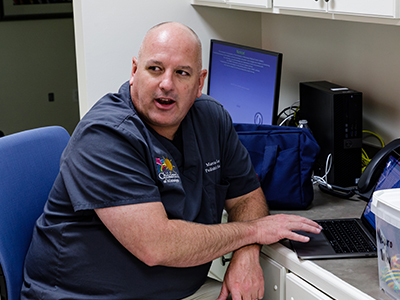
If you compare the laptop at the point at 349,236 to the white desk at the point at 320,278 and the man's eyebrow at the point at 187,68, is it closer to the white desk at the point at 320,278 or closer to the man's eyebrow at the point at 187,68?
the white desk at the point at 320,278

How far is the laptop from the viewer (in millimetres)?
1264

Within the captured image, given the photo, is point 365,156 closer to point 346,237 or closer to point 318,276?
point 346,237

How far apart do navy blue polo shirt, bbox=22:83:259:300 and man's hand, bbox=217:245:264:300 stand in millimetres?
84

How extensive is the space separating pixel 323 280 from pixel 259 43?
1634 millimetres

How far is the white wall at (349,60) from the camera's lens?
1.81 metres

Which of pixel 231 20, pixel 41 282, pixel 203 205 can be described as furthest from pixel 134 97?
pixel 231 20

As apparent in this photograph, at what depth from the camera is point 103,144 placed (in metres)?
1.24

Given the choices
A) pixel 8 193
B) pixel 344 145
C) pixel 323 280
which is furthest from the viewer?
pixel 344 145

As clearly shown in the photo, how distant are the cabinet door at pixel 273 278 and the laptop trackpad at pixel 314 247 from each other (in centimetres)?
7

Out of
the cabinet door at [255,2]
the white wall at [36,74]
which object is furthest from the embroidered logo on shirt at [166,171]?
the white wall at [36,74]

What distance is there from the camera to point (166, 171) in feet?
4.40

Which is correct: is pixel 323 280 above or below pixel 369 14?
below

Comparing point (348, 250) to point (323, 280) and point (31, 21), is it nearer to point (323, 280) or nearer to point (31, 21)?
point (323, 280)

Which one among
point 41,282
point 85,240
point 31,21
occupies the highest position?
point 31,21
